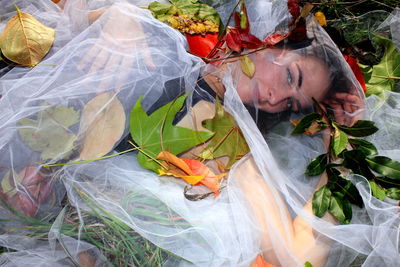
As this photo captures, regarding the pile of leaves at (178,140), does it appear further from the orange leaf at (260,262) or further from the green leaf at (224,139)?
the orange leaf at (260,262)

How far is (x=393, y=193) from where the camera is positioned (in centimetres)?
76

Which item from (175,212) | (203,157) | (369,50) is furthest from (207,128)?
(369,50)

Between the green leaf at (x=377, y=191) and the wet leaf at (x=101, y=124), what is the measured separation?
0.52 metres

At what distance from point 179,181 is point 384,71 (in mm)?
546

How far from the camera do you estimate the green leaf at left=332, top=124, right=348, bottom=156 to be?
764mm

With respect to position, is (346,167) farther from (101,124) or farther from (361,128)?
(101,124)

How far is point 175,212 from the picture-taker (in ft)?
2.50

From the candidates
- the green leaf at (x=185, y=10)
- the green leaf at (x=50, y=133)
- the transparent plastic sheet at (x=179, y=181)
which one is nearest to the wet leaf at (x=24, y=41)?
the transparent plastic sheet at (x=179, y=181)

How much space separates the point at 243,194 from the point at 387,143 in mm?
345

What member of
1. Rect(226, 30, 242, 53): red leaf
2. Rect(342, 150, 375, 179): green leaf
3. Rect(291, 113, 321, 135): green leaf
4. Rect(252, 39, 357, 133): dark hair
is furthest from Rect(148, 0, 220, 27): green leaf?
Rect(342, 150, 375, 179): green leaf

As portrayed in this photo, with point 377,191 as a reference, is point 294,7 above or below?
above

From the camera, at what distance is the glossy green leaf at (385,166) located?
738 millimetres

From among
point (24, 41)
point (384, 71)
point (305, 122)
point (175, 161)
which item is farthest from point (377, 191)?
point (24, 41)

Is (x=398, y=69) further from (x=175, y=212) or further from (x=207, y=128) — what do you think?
(x=175, y=212)
